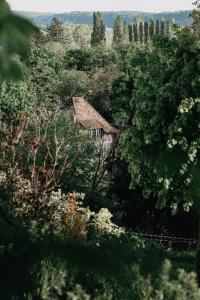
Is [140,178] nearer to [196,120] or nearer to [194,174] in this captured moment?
[196,120]

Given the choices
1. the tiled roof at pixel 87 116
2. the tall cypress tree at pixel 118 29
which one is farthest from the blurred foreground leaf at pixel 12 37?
the tall cypress tree at pixel 118 29

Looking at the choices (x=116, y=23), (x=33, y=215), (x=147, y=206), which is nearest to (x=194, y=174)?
(x=33, y=215)

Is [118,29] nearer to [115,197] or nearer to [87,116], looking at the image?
[87,116]

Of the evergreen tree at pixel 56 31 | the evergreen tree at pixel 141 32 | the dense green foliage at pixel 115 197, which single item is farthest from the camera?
the evergreen tree at pixel 141 32

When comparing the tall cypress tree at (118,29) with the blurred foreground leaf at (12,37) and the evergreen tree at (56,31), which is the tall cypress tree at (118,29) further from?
the blurred foreground leaf at (12,37)

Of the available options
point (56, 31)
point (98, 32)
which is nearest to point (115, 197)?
point (56, 31)

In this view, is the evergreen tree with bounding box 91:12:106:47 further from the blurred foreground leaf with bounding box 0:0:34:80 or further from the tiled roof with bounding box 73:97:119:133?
the blurred foreground leaf with bounding box 0:0:34:80

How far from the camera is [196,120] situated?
11461 millimetres

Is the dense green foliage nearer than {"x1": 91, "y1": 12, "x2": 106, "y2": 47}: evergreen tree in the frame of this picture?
Yes

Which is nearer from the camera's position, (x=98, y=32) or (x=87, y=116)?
(x=87, y=116)

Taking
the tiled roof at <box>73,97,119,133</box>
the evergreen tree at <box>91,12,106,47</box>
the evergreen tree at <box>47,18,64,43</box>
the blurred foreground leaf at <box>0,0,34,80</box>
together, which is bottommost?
the tiled roof at <box>73,97,119,133</box>

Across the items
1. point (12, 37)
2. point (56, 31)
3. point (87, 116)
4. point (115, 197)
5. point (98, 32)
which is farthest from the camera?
point (98, 32)

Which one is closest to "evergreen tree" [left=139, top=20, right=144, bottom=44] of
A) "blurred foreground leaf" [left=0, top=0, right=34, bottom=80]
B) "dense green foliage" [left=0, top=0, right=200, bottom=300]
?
"dense green foliage" [left=0, top=0, right=200, bottom=300]

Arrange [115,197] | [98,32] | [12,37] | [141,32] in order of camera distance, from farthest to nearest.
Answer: [141,32], [98,32], [115,197], [12,37]
